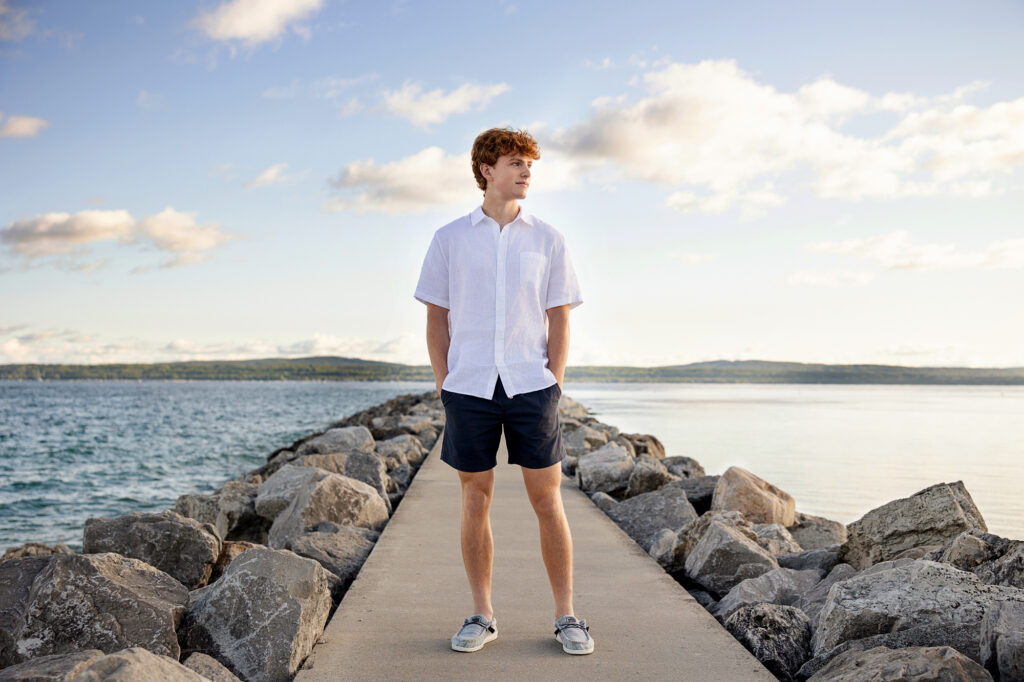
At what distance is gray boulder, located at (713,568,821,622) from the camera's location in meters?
4.37

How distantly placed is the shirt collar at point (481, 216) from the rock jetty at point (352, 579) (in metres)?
1.74

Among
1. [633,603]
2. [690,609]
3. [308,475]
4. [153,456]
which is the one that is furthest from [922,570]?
[153,456]

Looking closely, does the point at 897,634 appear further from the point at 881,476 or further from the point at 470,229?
the point at 881,476

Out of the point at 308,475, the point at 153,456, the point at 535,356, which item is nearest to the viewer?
the point at 535,356

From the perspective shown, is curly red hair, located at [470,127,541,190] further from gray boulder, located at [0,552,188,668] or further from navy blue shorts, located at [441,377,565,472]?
gray boulder, located at [0,552,188,668]

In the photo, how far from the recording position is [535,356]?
10.7ft

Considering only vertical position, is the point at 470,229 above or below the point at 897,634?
above

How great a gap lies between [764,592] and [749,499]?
3171mm

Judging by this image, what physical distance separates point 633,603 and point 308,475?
430cm

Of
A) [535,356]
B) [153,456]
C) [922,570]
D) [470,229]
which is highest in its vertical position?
[470,229]

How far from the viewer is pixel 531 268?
3.28m

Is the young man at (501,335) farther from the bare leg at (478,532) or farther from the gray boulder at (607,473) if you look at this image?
the gray boulder at (607,473)

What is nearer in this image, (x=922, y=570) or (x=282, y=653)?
(x=282, y=653)

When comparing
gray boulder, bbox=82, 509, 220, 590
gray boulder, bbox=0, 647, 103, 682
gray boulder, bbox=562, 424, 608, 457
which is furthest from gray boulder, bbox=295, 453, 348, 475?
gray boulder, bbox=0, 647, 103, 682
